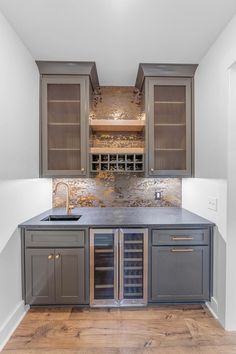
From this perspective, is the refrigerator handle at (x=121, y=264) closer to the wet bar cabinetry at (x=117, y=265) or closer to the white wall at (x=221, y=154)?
the wet bar cabinetry at (x=117, y=265)

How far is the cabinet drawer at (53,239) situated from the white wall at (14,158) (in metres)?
0.12

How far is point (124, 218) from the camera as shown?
2.35 meters

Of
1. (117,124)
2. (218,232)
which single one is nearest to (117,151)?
(117,124)

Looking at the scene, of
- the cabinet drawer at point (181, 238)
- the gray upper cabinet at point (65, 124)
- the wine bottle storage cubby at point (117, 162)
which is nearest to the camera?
the cabinet drawer at point (181, 238)

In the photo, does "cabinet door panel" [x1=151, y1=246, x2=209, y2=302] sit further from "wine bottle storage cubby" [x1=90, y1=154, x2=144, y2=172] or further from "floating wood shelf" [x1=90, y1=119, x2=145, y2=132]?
"floating wood shelf" [x1=90, y1=119, x2=145, y2=132]

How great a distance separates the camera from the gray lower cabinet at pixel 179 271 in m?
2.09

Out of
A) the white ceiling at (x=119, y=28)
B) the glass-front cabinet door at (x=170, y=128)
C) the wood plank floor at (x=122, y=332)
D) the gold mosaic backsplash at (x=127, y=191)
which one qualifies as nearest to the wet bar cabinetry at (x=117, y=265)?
the wood plank floor at (x=122, y=332)

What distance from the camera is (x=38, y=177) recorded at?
2.45 meters

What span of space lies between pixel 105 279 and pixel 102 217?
64cm

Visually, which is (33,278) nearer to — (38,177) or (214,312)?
(38,177)

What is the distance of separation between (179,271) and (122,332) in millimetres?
752

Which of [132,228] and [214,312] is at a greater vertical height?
[132,228]

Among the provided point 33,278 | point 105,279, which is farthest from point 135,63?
point 33,278

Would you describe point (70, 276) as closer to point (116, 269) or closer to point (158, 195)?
point (116, 269)
